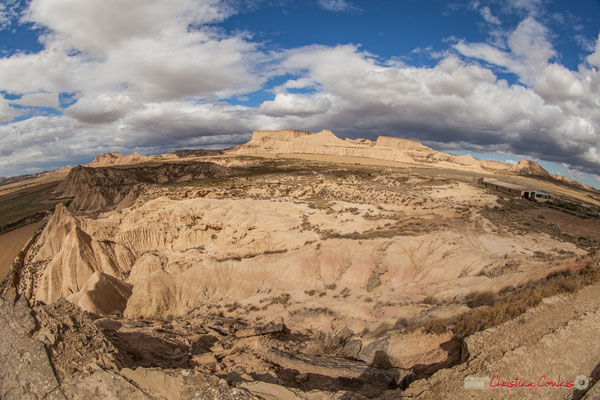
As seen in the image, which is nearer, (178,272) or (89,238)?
(178,272)

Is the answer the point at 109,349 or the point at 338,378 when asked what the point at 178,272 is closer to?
the point at 109,349

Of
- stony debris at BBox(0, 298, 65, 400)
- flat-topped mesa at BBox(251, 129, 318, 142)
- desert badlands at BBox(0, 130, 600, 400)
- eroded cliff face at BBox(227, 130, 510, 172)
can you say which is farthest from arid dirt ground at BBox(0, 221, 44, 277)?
flat-topped mesa at BBox(251, 129, 318, 142)

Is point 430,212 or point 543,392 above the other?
point 430,212

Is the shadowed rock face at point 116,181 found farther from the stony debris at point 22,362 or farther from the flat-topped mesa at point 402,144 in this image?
the flat-topped mesa at point 402,144

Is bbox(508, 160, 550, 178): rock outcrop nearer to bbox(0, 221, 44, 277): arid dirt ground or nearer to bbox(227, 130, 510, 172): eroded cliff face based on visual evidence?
bbox(227, 130, 510, 172): eroded cliff face

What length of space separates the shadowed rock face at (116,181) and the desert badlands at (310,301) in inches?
514

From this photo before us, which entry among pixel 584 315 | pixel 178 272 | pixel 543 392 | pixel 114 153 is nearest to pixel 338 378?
pixel 543 392

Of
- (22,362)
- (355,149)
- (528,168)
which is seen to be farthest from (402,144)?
(22,362)

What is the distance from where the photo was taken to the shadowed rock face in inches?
1838

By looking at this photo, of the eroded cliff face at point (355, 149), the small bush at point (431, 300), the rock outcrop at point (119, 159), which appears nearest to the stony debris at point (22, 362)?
the small bush at point (431, 300)

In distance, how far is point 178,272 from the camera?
1856cm

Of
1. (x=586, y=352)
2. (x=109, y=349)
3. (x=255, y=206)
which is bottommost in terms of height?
(x=109, y=349)

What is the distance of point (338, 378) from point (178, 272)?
1415 cm

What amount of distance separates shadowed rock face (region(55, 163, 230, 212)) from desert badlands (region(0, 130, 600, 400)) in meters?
13.1
